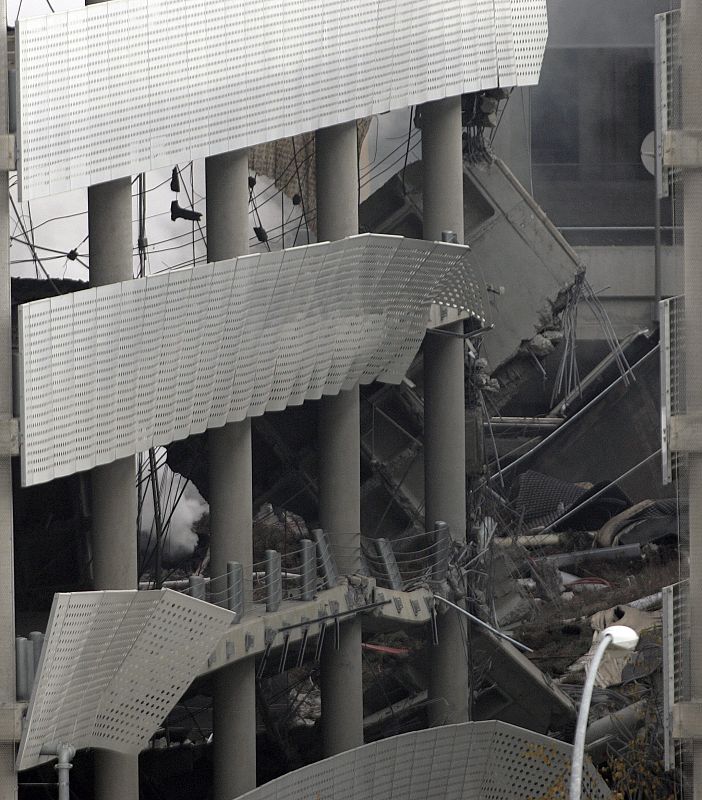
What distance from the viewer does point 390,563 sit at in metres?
29.8

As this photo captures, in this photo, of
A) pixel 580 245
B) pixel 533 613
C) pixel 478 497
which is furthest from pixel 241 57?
pixel 580 245

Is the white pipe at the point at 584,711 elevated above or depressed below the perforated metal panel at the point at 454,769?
above

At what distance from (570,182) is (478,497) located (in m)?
22.5

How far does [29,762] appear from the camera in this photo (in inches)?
881

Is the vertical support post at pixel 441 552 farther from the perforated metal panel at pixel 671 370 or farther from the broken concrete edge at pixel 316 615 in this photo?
the perforated metal panel at pixel 671 370

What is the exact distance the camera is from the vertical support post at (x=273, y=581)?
88.9 feet

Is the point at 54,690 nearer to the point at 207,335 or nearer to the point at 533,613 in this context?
the point at 207,335

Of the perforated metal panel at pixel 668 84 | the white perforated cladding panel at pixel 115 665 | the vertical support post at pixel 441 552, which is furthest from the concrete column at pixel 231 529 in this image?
the perforated metal panel at pixel 668 84

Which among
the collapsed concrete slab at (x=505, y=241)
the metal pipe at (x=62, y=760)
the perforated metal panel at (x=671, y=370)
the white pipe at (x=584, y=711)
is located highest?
the collapsed concrete slab at (x=505, y=241)

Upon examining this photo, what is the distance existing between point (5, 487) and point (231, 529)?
558cm

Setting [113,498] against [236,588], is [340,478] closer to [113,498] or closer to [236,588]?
[236,588]

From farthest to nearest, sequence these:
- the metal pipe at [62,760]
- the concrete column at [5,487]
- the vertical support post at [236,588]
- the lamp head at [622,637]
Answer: the vertical support post at [236,588] < the concrete column at [5,487] < the metal pipe at [62,760] < the lamp head at [622,637]

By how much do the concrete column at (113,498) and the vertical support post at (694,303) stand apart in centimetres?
775

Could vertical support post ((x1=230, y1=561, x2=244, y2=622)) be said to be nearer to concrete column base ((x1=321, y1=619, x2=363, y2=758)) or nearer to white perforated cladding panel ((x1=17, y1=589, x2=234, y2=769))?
white perforated cladding panel ((x1=17, y1=589, x2=234, y2=769))
